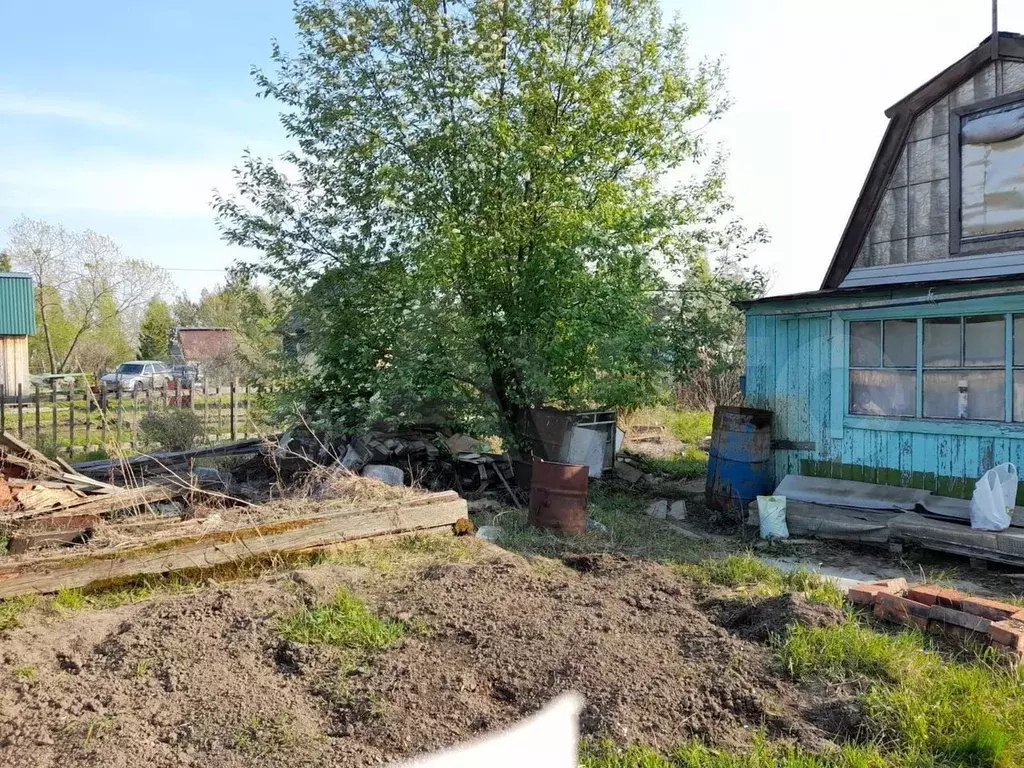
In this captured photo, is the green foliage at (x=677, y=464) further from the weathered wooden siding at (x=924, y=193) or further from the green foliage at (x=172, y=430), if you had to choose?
the green foliage at (x=172, y=430)

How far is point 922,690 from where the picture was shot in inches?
149

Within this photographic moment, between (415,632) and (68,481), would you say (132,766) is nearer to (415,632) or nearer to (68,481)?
(415,632)

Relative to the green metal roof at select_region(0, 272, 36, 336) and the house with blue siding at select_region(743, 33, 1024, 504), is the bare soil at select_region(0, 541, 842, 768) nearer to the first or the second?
the house with blue siding at select_region(743, 33, 1024, 504)

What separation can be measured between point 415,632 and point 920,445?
5818 mm

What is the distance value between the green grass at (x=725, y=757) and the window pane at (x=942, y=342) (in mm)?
5396

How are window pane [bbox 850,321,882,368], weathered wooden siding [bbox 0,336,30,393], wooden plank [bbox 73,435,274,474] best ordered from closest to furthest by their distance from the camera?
window pane [bbox 850,321,882,368], wooden plank [bbox 73,435,274,474], weathered wooden siding [bbox 0,336,30,393]

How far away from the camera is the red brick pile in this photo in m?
4.28

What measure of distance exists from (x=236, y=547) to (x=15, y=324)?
30.0 meters

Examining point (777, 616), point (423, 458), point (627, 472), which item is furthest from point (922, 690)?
point (627, 472)

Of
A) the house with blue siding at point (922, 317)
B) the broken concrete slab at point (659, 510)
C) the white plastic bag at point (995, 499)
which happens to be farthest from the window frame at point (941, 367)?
the broken concrete slab at point (659, 510)

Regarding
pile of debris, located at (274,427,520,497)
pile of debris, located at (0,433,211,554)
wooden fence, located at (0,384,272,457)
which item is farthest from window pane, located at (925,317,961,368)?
wooden fence, located at (0,384,272,457)

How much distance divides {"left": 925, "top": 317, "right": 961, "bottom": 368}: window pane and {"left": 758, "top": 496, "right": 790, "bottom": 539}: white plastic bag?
207 centimetres

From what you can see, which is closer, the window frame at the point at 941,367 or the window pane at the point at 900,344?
the window frame at the point at 941,367

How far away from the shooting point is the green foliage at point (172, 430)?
12.5 meters
